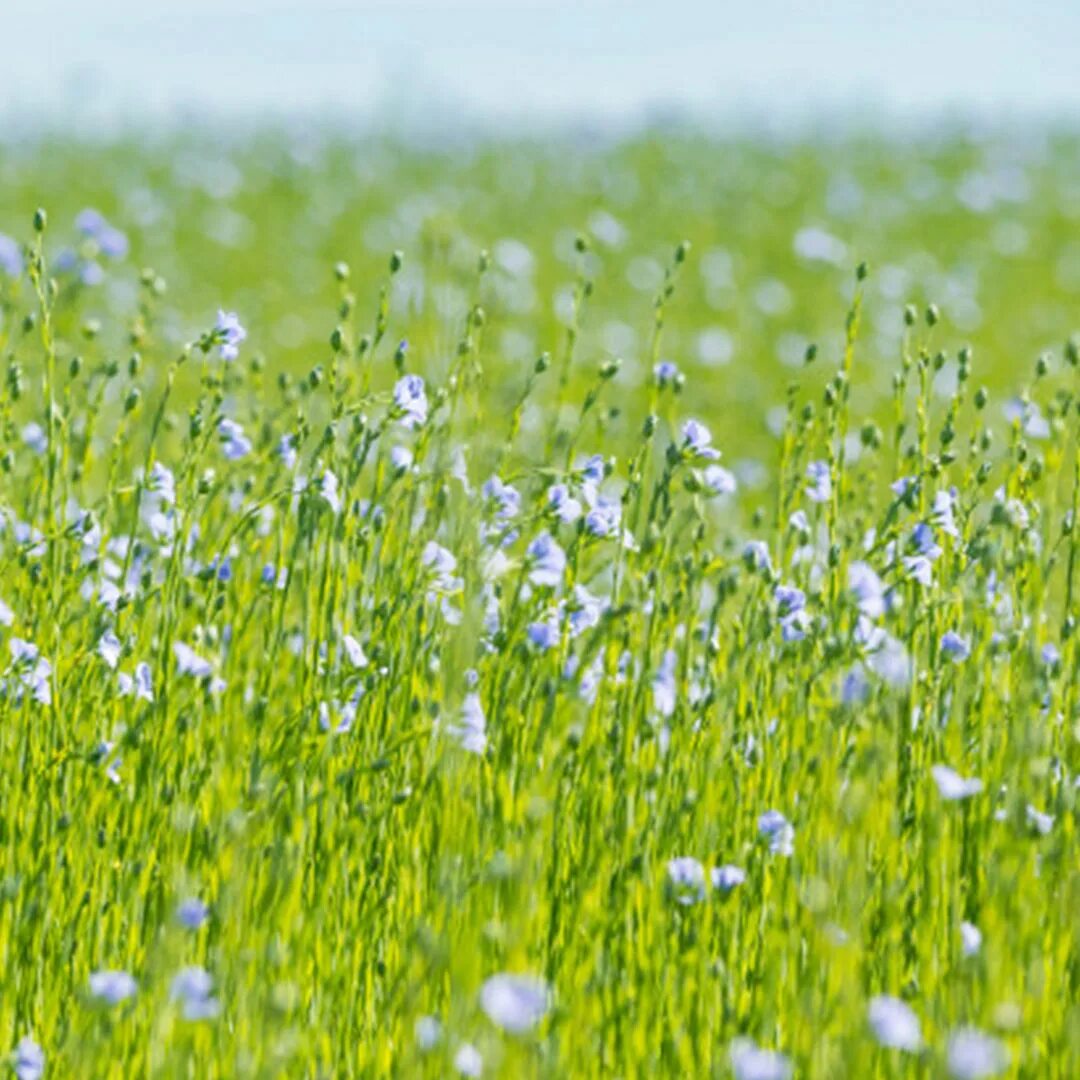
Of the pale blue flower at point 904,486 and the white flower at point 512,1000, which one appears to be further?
the pale blue flower at point 904,486

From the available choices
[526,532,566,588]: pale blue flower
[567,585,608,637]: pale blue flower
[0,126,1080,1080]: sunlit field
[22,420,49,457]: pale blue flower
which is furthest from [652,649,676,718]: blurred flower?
[22,420,49,457]: pale blue flower

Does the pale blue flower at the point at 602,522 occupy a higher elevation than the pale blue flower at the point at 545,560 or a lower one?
higher

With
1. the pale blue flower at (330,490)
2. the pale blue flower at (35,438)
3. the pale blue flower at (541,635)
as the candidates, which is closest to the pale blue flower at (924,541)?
the pale blue flower at (541,635)

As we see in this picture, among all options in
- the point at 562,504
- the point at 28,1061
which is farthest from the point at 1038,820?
the point at 28,1061

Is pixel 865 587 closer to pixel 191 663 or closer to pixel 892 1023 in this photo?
pixel 892 1023

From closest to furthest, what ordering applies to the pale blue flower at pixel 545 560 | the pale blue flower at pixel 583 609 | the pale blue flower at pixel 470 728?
the pale blue flower at pixel 470 728 → the pale blue flower at pixel 545 560 → the pale blue flower at pixel 583 609

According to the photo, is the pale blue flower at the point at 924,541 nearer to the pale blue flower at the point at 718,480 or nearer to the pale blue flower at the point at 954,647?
the pale blue flower at the point at 954,647

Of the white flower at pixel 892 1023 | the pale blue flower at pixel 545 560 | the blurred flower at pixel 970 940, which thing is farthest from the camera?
the pale blue flower at pixel 545 560

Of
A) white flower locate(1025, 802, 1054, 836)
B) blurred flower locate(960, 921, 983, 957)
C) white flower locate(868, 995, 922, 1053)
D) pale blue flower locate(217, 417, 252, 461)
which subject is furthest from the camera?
pale blue flower locate(217, 417, 252, 461)

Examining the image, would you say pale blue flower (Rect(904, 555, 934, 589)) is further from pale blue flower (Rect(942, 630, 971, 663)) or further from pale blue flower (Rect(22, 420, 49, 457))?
pale blue flower (Rect(22, 420, 49, 457))

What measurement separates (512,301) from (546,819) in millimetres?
6532

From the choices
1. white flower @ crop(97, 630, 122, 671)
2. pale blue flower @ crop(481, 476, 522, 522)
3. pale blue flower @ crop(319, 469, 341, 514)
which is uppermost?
pale blue flower @ crop(481, 476, 522, 522)

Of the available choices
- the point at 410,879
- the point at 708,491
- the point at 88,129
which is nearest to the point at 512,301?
the point at 708,491

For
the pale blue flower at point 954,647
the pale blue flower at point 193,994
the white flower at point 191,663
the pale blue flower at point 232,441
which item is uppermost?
the pale blue flower at point 232,441
